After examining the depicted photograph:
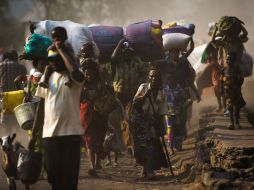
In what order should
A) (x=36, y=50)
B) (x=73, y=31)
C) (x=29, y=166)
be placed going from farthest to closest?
Result: (x=73, y=31) → (x=36, y=50) → (x=29, y=166)

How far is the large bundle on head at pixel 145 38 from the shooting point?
1124cm

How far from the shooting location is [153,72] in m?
9.55

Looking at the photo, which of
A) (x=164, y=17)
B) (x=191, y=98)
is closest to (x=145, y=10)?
(x=164, y=17)

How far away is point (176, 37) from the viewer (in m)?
12.8

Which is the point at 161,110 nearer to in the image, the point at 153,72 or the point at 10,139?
the point at 153,72

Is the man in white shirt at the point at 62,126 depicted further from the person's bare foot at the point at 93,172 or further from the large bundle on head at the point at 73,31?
the large bundle on head at the point at 73,31

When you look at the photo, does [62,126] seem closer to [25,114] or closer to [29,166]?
[29,166]

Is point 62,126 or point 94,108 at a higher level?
point 94,108

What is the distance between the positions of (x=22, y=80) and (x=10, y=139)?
121 inches

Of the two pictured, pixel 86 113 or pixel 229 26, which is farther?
pixel 229 26

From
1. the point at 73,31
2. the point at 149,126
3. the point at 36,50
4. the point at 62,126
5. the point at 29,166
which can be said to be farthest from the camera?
the point at 73,31

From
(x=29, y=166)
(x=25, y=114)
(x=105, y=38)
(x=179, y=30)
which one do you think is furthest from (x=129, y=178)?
(x=179, y=30)

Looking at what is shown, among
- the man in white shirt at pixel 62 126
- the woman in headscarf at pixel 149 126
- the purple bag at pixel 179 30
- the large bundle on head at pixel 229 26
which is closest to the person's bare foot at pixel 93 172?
the woman in headscarf at pixel 149 126

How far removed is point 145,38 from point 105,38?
2.28ft
